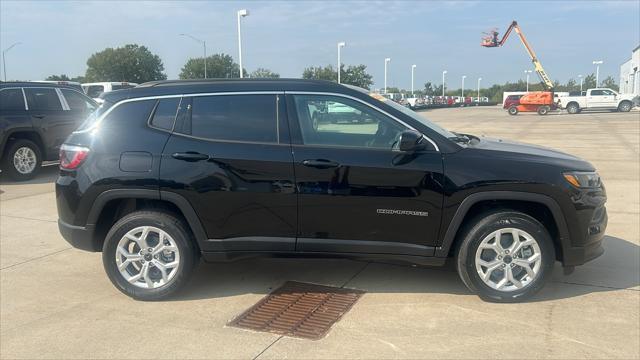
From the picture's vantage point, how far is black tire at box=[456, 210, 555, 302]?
411 centimetres

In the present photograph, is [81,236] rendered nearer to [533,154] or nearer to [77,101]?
[533,154]

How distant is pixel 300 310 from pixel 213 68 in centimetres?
6590

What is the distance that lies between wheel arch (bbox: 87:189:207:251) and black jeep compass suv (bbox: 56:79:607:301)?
0.5 inches

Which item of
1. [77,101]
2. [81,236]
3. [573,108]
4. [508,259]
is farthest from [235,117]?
[573,108]

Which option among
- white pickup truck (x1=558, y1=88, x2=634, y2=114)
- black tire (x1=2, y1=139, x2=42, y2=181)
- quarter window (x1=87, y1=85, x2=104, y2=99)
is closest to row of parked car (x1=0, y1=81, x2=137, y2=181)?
black tire (x1=2, y1=139, x2=42, y2=181)

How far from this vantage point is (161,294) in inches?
172

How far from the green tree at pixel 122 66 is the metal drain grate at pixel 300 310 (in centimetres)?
9108

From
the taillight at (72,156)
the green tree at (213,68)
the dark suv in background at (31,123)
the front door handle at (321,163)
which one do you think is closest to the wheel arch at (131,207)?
the taillight at (72,156)

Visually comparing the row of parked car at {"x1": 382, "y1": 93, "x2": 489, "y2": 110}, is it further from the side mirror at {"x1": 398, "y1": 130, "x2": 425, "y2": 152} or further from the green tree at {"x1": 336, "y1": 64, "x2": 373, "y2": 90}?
the side mirror at {"x1": 398, "y1": 130, "x2": 425, "y2": 152}

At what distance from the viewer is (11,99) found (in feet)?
32.8

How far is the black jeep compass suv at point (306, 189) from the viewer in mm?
4105

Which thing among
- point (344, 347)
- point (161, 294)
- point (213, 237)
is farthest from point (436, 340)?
point (161, 294)

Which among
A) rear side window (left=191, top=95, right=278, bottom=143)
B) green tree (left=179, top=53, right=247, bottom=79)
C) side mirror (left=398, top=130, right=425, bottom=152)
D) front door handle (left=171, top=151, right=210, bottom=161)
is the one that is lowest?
front door handle (left=171, top=151, right=210, bottom=161)

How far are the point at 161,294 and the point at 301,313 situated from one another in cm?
119
